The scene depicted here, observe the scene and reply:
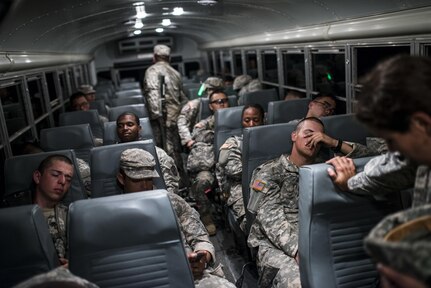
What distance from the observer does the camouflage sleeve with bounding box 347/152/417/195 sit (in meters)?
1.73

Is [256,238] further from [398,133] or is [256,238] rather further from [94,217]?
[398,133]

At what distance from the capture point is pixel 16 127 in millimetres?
5035

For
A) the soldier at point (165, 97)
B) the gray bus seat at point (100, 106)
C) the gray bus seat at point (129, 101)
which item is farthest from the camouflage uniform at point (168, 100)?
the gray bus seat at point (100, 106)

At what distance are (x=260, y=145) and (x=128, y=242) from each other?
168 cm

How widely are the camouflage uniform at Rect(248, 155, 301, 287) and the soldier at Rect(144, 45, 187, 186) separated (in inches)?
161

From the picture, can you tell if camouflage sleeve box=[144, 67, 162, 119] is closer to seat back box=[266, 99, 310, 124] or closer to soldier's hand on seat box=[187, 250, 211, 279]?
seat back box=[266, 99, 310, 124]

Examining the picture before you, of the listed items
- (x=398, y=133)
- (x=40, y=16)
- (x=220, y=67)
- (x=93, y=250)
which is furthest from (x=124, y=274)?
(x=220, y=67)

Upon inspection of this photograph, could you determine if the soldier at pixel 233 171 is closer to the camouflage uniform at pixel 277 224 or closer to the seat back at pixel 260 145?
the seat back at pixel 260 145

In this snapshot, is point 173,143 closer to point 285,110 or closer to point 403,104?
point 285,110

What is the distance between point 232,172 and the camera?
13.3ft

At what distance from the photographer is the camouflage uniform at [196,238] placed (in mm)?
2505

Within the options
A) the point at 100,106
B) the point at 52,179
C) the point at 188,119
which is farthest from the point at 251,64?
the point at 52,179

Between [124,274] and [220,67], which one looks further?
[220,67]

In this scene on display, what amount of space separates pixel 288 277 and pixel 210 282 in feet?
1.50
